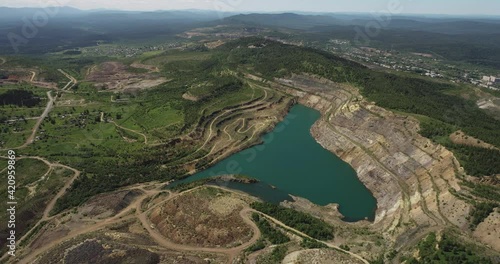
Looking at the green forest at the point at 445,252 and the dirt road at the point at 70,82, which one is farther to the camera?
the dirt road at the point at 70,82

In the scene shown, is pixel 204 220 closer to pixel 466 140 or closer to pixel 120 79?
pixel 466 140

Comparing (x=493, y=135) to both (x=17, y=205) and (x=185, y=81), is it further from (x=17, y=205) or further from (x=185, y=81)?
(x=185, y=81)

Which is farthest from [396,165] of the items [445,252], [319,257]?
[319,257]

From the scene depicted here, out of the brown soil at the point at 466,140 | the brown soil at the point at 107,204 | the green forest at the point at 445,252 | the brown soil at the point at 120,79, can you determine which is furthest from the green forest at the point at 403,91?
the brown soil at the point at 107,204

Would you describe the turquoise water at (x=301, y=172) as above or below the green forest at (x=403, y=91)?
below

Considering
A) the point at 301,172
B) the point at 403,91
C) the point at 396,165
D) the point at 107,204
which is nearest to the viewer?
the point at 107,204

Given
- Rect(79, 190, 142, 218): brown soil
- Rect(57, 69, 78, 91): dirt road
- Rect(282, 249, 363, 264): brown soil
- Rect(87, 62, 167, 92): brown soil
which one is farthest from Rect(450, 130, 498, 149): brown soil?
Rect(57, 69, 78, 91): dirt road

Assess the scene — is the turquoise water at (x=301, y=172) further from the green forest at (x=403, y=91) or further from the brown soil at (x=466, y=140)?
the brown soil at (x=466, y=140)
